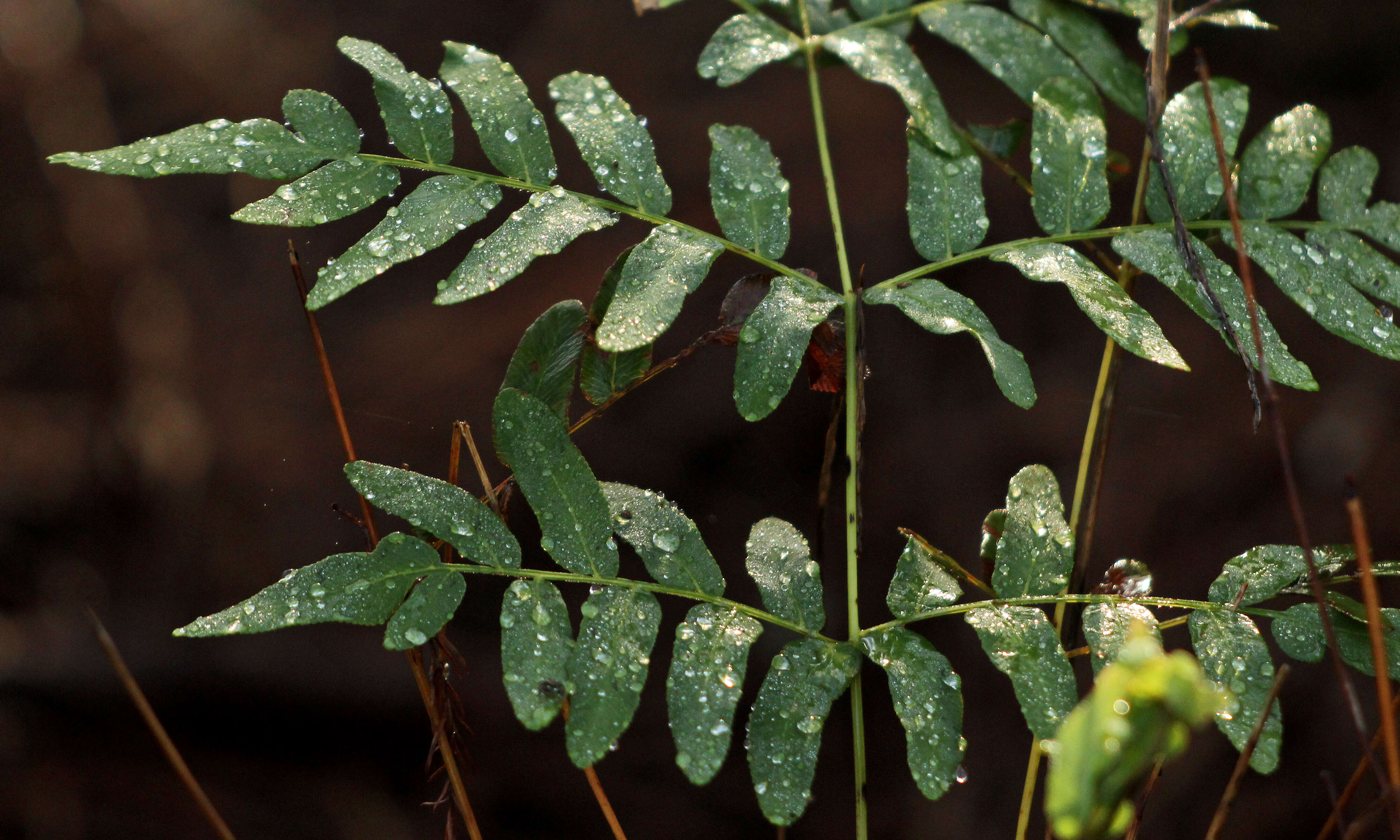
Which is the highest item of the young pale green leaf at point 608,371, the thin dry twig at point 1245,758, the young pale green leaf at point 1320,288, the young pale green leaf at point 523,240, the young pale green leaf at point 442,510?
the young pale green leaf at point 523,240

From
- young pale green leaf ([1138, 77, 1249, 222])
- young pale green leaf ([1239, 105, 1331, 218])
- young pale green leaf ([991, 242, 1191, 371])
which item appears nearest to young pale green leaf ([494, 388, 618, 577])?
young pale green leaf ([991, 242, 1191, 371])

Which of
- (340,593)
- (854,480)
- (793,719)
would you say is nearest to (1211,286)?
(854,480)

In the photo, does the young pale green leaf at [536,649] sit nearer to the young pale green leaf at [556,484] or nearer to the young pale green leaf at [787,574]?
the young pale green leaf at [556,484]

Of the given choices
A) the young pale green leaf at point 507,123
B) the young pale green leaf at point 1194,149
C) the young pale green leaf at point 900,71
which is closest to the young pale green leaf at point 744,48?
the young pale green leaf at point 900,71

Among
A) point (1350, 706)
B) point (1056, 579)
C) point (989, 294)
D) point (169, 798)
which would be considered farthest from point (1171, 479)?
point (169, 798)

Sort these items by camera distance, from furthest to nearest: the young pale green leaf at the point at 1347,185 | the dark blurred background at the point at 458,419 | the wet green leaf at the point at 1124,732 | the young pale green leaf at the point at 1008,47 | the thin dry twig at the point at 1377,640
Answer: the dark blurred background at the point at 458,419
the young pale green leaf at the point at 1008,47
the young pale green leaf at the point at 1347,185
the thin dry twig at the point at 1377,640
the wet green leaf at the point at 1124,732

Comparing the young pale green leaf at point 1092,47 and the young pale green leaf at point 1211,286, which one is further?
the young pale green leaf at point 1092,47

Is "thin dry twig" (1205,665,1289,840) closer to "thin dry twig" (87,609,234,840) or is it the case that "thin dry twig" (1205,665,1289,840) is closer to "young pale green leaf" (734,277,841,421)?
"young pale green leaf" (734,277,841,421)
